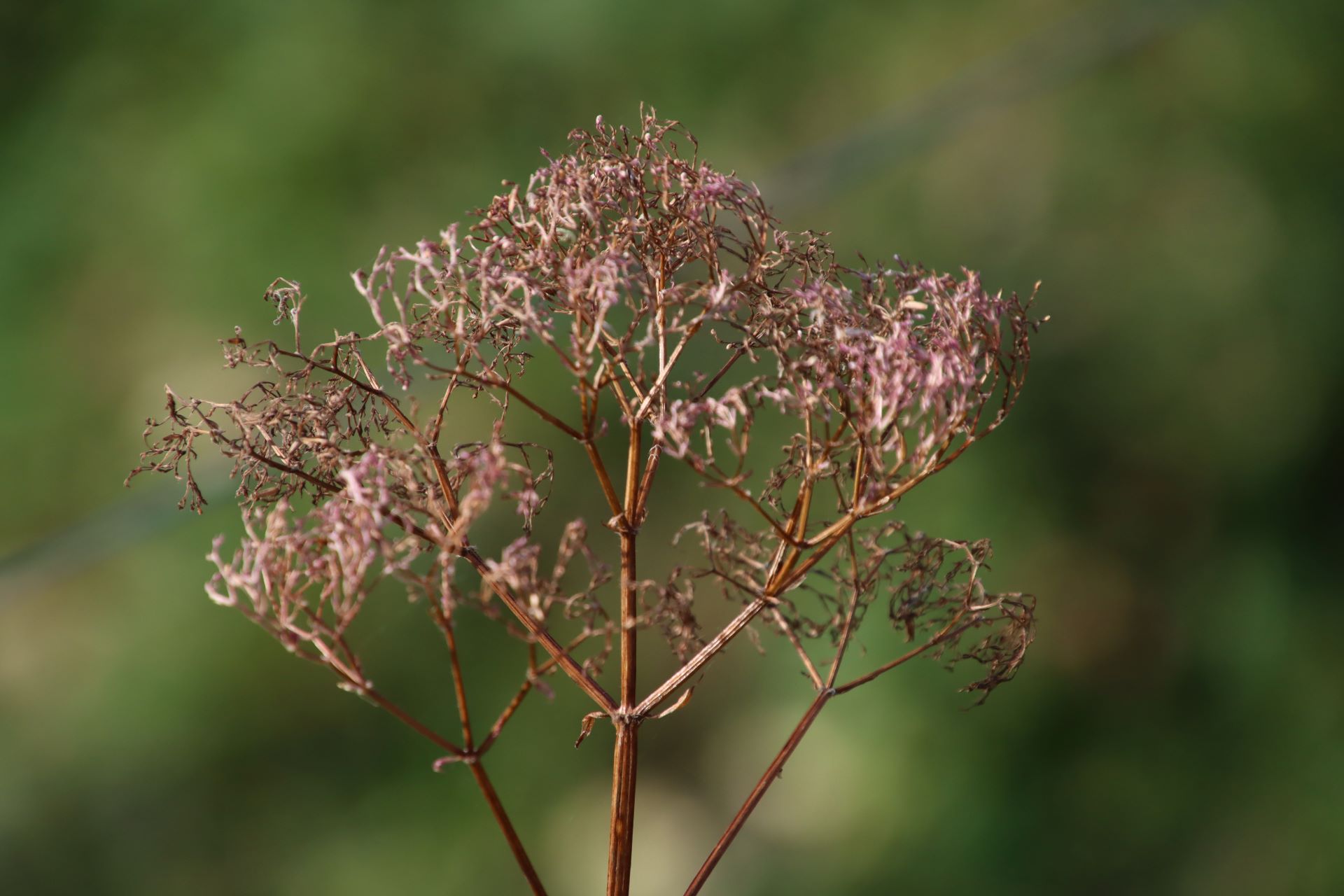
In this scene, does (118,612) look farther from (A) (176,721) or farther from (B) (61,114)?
(B) (61,114)

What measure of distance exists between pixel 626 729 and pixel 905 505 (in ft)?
3.40

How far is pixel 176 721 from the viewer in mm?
1303

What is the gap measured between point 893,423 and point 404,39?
53.5 inches

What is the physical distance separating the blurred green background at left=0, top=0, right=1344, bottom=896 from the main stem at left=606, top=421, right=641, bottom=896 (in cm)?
101

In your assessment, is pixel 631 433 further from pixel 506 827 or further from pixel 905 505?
pixel 905 505

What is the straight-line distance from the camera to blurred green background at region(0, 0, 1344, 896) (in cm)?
130

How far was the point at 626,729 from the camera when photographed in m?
0.31

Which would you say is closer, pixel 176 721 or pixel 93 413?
pixel 176 721

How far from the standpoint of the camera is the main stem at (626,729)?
0.30 meters

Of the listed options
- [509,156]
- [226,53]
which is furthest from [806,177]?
[226,53]

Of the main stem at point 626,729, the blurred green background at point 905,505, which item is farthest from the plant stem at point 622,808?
the blurred green background at point 905,505

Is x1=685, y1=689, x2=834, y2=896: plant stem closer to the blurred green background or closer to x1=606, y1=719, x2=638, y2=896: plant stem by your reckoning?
x1=606, y1=719, x2=638, y2=896: plant stem

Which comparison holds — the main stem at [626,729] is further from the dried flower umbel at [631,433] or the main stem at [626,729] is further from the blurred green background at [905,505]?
the blurred green background at [905,505]

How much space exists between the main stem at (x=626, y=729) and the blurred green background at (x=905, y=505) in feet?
3.30
